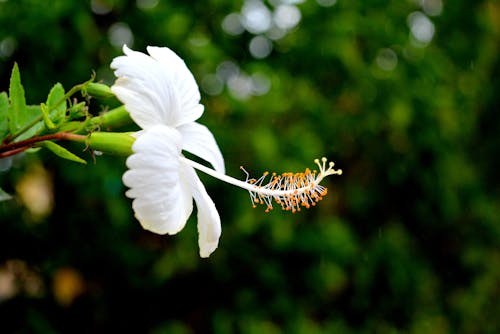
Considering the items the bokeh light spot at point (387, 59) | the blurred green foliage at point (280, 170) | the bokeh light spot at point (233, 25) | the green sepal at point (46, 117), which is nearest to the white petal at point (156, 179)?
the green sepal at point (46, 117)

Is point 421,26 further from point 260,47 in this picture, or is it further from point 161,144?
point 161,144

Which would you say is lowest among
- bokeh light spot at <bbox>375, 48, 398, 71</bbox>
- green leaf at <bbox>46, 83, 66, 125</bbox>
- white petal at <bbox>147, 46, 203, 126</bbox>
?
green leaf at <bbox>46, 83, 66, 125</bbox>

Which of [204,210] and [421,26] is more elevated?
[421,26]

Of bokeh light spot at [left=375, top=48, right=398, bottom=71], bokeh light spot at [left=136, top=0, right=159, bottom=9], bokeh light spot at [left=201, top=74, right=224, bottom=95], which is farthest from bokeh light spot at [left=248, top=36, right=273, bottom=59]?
bokeh light spot at [left=375, top=48, right=398, bottom=71]

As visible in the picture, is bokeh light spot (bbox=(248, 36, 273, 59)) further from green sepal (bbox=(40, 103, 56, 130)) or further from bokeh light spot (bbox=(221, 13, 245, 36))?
green sepal (bbox=(40, 103, 56, 130))

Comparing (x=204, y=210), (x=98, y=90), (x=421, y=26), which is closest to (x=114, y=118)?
(x=98, y=90)

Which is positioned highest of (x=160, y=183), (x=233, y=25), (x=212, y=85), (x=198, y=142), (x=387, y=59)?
(x=387, y=59)
